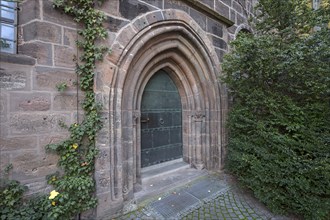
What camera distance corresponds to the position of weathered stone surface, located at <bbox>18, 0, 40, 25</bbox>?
1.91m

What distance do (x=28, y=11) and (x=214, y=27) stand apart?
3.31 metres

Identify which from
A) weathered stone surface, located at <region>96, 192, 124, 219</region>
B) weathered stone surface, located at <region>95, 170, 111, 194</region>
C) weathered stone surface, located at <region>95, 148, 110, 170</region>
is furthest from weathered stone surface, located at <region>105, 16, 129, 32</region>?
weathered stone surface, located at <region>96, 192, 124, 219</region>

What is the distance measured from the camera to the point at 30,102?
189cm

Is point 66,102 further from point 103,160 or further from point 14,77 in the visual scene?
point 103,160

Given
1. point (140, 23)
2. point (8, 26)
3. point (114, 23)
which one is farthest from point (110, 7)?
point (8, 26)

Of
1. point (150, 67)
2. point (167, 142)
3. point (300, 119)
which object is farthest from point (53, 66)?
point (300, 119)

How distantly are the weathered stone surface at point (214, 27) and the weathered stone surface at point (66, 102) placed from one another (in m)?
3.00

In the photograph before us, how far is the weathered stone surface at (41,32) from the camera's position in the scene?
1.91m

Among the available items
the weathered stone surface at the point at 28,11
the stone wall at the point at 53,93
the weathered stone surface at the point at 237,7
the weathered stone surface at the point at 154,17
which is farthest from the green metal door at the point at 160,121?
the weathered stone surface at the point at 237,7

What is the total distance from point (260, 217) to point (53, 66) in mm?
3356

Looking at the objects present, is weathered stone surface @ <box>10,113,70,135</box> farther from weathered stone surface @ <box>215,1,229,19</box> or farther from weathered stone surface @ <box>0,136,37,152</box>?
weathered stone surface @ <box>215,1,229,19</box>

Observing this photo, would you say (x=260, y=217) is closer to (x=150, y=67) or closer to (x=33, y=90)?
(x=150, y=67)

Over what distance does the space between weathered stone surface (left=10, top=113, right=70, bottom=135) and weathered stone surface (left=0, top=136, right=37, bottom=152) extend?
7 centimetres

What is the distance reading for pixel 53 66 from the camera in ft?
6.57
